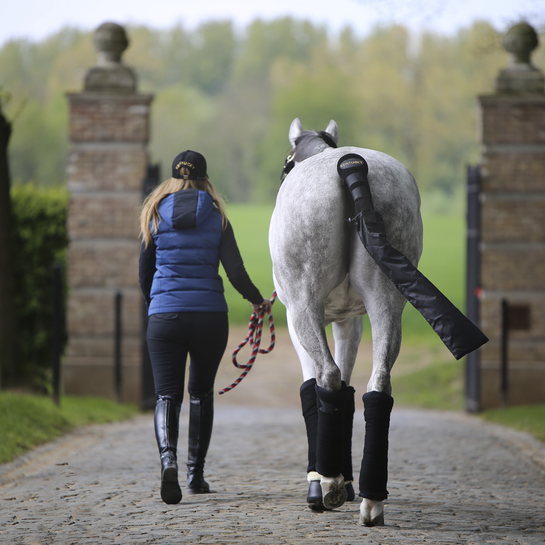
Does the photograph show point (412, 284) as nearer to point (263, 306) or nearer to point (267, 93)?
point (263, 306)

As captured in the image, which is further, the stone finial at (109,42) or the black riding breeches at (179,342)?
the stone finial at (109,42)

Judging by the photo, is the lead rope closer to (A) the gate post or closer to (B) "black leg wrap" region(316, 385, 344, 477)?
(B) "black leg wrap" region(316, 385, 344, 477)

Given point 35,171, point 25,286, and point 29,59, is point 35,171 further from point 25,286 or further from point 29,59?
point 25,286

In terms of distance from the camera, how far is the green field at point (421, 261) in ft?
65.6

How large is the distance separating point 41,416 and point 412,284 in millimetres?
4350

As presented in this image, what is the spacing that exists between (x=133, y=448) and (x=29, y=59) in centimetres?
4914

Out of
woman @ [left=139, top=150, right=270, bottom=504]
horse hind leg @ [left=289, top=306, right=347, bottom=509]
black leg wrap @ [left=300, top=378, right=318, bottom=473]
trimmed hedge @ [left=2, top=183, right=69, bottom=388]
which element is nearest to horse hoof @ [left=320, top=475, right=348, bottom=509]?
horse hind leg @ [left=289, top=306, right=347, bottom=509]

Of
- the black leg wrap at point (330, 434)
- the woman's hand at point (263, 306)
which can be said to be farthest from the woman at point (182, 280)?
the black leg wrap at point (330, 434)

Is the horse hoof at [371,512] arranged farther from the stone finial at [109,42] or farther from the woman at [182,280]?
the stone finial at [109,42]

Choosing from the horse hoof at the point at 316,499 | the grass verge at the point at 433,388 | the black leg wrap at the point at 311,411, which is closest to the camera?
the horse hoof at the point at 316,499

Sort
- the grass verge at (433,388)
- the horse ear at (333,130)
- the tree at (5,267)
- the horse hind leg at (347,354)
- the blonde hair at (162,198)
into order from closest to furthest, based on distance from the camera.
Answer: the horse hind leg at (347,354), the blonde hair at (162,198), the horse ear at (333,130), the tree at (5,267), the grass verge at (433,388)

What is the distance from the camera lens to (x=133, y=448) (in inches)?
230

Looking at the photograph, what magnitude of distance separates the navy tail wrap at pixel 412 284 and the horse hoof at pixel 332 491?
32.7 inches

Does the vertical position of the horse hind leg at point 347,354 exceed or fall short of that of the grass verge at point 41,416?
it exceeds it
